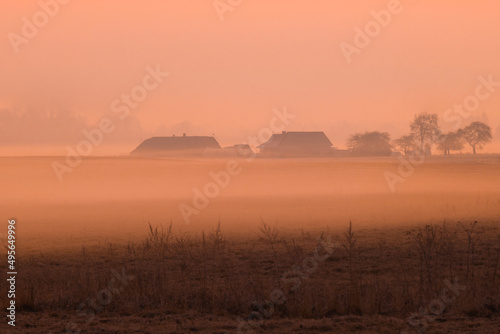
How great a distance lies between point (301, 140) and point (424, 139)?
2471 cm

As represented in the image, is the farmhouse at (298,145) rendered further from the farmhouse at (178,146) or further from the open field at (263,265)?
the open field at (263,265)

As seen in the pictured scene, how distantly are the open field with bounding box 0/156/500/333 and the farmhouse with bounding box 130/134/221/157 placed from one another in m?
90.5

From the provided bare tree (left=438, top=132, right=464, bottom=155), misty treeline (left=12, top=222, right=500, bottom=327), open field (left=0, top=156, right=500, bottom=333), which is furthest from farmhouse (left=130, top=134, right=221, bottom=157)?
misty treeline (left=12, top=222, right=500, bottom=327)

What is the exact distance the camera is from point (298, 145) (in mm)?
116562

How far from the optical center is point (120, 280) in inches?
488

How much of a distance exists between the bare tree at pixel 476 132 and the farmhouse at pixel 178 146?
175 feet

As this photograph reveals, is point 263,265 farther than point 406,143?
No

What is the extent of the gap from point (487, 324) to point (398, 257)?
6.47 meters

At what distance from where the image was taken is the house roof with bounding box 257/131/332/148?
117 m

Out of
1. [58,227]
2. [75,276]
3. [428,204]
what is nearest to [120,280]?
[75,276]

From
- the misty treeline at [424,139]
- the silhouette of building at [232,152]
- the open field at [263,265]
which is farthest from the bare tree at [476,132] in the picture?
the open field at [263,265]

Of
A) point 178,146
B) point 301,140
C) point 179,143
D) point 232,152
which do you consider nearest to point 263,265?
point 232,152

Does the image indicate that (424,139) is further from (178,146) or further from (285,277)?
(285,277)

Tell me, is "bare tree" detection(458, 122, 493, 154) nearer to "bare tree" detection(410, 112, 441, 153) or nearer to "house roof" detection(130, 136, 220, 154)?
"bare tree" detection(410, 112, 441, 153)
